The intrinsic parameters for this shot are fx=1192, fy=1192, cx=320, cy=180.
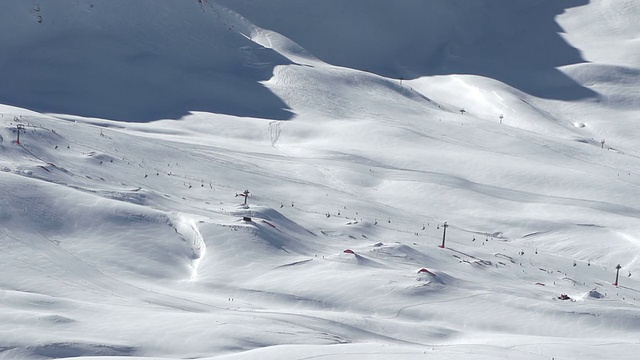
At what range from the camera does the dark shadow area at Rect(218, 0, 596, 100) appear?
104 meters

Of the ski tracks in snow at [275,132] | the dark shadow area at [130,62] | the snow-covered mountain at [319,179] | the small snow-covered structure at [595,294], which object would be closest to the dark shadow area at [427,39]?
the snow-covered mountain at [319,179]

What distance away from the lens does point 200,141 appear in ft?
234

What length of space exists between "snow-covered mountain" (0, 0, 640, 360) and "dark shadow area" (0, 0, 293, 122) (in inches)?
7.6

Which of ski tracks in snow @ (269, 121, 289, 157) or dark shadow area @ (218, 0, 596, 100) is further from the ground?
dark shadow area @ (218, 0, 596, 100)

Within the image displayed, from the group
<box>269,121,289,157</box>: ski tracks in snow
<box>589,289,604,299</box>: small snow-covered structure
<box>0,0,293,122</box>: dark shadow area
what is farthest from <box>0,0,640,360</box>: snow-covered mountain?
<box>589,289,604,299</box>: small snow-covered structure

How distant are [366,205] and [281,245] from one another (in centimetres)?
1294

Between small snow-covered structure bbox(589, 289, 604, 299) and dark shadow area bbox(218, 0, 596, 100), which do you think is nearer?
small snow-covered structure bbox(589, 289, 604, 299)

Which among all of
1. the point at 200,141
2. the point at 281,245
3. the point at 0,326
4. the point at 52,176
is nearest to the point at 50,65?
the point at 200,141

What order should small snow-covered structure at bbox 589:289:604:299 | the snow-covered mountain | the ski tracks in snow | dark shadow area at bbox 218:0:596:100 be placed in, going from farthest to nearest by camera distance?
dark shadow area at bbox 218:0:596:100, the ski tracks in snow, small snow-covered structure at bbox 589:289:604:299, the snow-covered mountain

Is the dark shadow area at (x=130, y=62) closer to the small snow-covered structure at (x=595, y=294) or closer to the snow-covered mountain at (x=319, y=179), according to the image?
the snow-covered mountain at (x=319, y=179)

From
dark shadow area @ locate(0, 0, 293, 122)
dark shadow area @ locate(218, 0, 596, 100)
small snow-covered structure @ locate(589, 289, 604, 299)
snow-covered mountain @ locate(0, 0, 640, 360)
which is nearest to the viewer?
snow-covered mountain @ locate(0, 0, 640, 360)

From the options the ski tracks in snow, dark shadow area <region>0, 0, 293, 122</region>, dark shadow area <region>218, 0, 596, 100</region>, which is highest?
dark shadow area <region>218, 0, 596, 100</region>

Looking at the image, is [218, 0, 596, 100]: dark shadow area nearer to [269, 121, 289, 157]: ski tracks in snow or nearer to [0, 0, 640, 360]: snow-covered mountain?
[0, 0, 640, 360]: snow-covered mountain

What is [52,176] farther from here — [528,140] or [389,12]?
[389,12]
